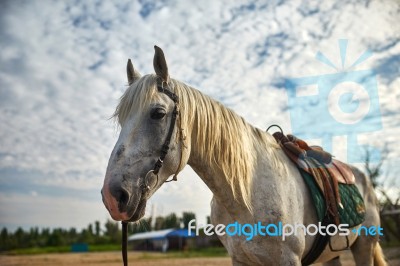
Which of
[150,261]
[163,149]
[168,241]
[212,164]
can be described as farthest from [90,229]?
[163,149]

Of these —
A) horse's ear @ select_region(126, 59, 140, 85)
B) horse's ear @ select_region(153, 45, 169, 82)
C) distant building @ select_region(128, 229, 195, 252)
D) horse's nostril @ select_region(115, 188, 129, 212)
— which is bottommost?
distant building @ select_region(128, 229, 195, 252)

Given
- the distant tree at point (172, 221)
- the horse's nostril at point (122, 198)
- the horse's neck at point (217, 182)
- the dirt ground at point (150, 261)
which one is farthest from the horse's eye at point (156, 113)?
the distant tree at point (172, 221)

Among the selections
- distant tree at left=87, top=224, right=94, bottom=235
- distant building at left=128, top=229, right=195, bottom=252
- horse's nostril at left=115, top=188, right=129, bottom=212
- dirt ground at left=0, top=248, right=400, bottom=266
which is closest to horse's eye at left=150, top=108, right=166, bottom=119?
horse's nostril at left=115, top=188, right=129, bottom=212

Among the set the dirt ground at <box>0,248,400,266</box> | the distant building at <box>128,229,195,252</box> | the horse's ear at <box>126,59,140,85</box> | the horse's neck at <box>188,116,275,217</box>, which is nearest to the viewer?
the horse's neck at <box>188,116,275,217</box>

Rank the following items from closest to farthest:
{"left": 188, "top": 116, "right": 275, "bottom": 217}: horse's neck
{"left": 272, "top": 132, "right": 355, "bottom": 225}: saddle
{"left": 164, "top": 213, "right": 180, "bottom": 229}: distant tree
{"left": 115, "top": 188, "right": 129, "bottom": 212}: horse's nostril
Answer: {"left": 115, "top": 188, "right": 129, "bottom": 212}: horse's nostril, {"left": 188, "top": 116, "right": 275, "bottom": 217}: horse's neck, {"left": 272, "top": 132, "right": 355, "bottom": 225}: saddle, {"left": 164, "top": 213, "right": 180, "bottom": 229}: distant tree

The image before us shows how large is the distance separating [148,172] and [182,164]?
29 centimetres

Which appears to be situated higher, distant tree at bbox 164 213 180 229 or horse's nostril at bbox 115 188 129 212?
horse's nostril at bbox 115 188 129 212

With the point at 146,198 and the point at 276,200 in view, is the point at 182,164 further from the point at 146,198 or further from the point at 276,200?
the point at 276,200

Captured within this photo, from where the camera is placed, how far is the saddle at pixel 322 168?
2.62 metres

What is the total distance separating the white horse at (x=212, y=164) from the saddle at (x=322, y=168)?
0.43 feet

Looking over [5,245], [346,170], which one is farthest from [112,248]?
[346,170]

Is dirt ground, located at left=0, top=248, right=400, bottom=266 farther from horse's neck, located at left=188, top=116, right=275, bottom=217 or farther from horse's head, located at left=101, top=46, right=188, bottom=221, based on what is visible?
horse's head, located at left=101, top=46, right=188, bottom=221

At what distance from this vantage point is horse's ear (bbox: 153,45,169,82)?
1934mm

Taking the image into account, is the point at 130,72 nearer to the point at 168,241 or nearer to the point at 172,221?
the point at 168,241
